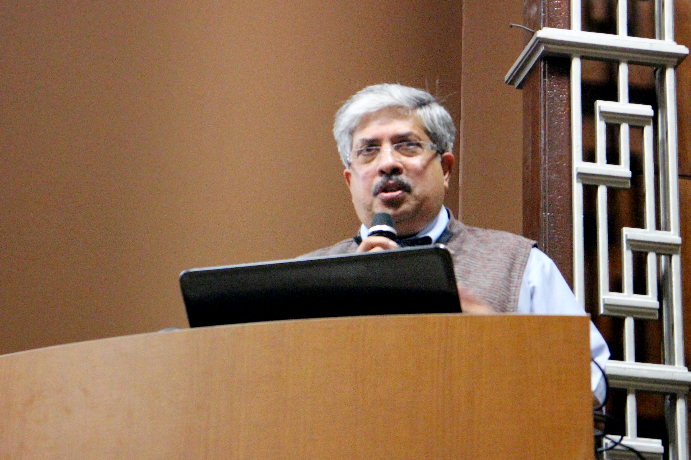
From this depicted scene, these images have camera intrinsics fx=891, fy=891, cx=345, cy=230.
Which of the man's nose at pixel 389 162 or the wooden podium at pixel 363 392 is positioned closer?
the wooden podium at pixel 363 392

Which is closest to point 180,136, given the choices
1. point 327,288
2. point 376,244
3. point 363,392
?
point 376,244

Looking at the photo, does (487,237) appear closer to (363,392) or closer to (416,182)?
(416,182)

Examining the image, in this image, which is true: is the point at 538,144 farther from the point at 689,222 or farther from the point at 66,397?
the point at 66,397

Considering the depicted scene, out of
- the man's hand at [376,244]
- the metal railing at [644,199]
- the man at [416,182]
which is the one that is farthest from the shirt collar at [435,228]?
the man's hand at [376,244]

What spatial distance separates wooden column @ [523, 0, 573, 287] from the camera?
6.33 ft

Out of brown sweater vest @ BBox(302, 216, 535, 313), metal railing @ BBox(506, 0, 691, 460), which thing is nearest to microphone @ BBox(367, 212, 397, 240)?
brown sweater vest @ BBox(302, 216, 535, 313)

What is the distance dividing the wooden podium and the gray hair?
3.51 feet

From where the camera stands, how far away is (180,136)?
262 cm

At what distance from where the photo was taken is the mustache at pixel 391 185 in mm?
1886

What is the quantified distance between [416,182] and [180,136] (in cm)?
98

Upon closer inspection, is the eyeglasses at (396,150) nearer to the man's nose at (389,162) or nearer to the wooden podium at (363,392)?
the man's nose at (389,162)

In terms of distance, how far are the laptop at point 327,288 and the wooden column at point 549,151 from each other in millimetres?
1040

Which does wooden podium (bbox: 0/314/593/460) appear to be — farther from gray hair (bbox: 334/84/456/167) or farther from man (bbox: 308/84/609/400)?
gray hair (bbox: 334/84/456/167)

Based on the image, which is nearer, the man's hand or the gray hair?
the man's hand
